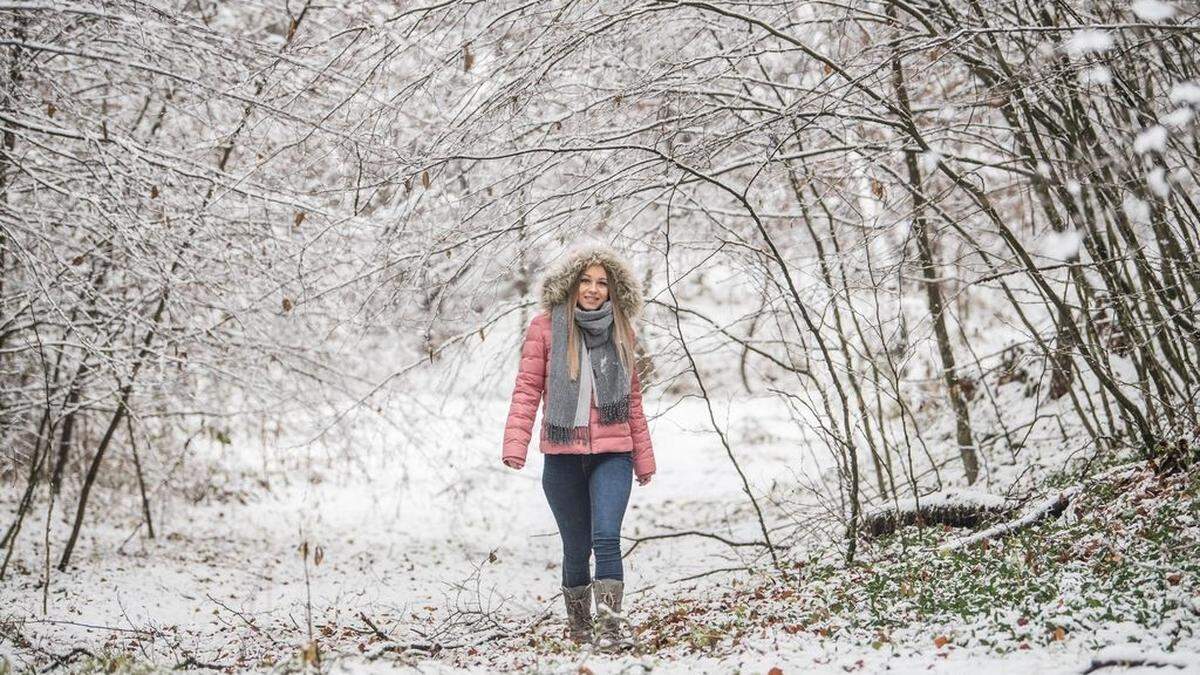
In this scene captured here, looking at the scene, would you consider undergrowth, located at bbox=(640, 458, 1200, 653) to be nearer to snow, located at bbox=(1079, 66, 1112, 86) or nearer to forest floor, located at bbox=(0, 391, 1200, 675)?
forest floor, located at bbox=(0, 391, 1200, 675)

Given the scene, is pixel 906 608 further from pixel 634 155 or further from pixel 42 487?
pixel 42 487

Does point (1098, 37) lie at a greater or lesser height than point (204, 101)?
lesser

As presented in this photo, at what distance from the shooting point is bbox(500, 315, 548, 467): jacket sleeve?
3713mm

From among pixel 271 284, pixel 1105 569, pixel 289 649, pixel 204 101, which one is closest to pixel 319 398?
pixel 271 284

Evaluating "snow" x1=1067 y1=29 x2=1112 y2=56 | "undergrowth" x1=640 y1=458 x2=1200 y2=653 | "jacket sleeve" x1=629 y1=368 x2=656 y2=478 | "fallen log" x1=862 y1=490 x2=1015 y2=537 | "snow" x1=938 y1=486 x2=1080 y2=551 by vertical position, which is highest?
"snow" x1=1067 y1=29 x2=1112 y2=56

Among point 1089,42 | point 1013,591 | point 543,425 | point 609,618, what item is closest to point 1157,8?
point 1089,42

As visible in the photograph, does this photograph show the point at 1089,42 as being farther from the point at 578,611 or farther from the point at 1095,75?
the point at 578,611

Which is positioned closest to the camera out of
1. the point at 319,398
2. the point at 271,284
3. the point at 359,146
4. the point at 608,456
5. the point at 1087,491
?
the point at 608,456

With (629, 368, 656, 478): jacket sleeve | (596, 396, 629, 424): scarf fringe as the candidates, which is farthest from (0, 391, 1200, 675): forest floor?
(596, 396, 629, 424): scarf fringe

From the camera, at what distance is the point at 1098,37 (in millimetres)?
3352

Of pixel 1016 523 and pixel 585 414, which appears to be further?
pixel 1016 523

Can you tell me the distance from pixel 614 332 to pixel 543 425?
0.52m

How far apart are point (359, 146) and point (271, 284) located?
180cm

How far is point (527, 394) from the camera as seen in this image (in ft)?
12.6
